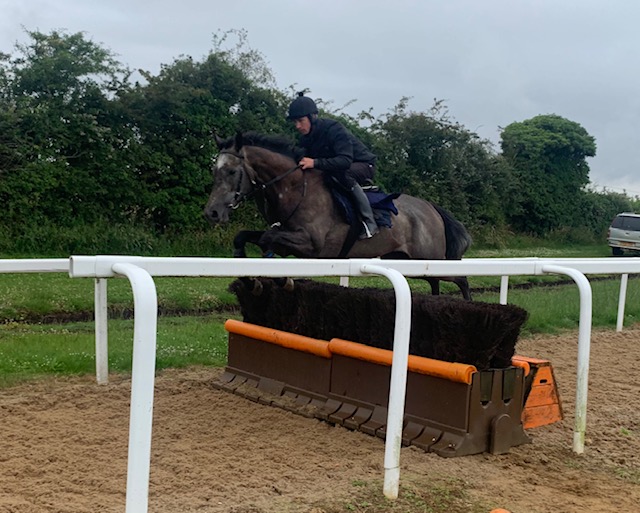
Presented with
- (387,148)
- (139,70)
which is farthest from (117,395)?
(387,148)

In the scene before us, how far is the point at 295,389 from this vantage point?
4691 mm

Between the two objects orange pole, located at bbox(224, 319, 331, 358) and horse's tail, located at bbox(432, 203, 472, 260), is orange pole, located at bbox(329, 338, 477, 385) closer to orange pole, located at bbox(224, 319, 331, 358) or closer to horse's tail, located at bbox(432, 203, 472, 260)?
orange pole, located at bbox(224, 319, 331, 358)

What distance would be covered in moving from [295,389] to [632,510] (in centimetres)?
224

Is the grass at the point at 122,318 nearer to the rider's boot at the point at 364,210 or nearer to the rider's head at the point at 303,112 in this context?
the rider's boot at the point at 364,210

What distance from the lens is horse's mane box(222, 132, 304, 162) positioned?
6027mm

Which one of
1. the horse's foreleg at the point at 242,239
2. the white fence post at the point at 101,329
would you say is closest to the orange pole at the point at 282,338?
the horse's foreleg at the point at 242,239

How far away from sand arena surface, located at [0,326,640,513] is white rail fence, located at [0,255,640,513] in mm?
320

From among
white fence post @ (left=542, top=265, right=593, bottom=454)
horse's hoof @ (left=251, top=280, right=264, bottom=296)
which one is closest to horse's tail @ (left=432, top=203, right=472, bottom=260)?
horse's hoof @ (left=251, top=280, right=264, bottom=296)

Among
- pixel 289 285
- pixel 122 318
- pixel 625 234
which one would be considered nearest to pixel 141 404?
pixel 289 285

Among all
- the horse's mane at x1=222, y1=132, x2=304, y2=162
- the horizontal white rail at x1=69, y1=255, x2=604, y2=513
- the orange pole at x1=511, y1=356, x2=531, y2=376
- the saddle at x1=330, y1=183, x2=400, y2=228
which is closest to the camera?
the horizontal white rail at x1=69, y1=255, x2=604, y2=513

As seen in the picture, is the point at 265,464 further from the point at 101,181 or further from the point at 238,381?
the point at 101,181

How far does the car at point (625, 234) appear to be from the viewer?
2336 cm

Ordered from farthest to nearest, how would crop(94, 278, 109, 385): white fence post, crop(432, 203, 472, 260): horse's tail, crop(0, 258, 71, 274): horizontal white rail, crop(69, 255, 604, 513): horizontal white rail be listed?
crop(432, 203, 472, 260): horse's tail, crop(94, 278, 109, 385): white fence post, crop(0, 258, 71, 274): horizontal white rail, crop(69, 255, 604, 513): horizontal white rail

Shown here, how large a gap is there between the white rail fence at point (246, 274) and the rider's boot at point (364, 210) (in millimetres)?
2167
